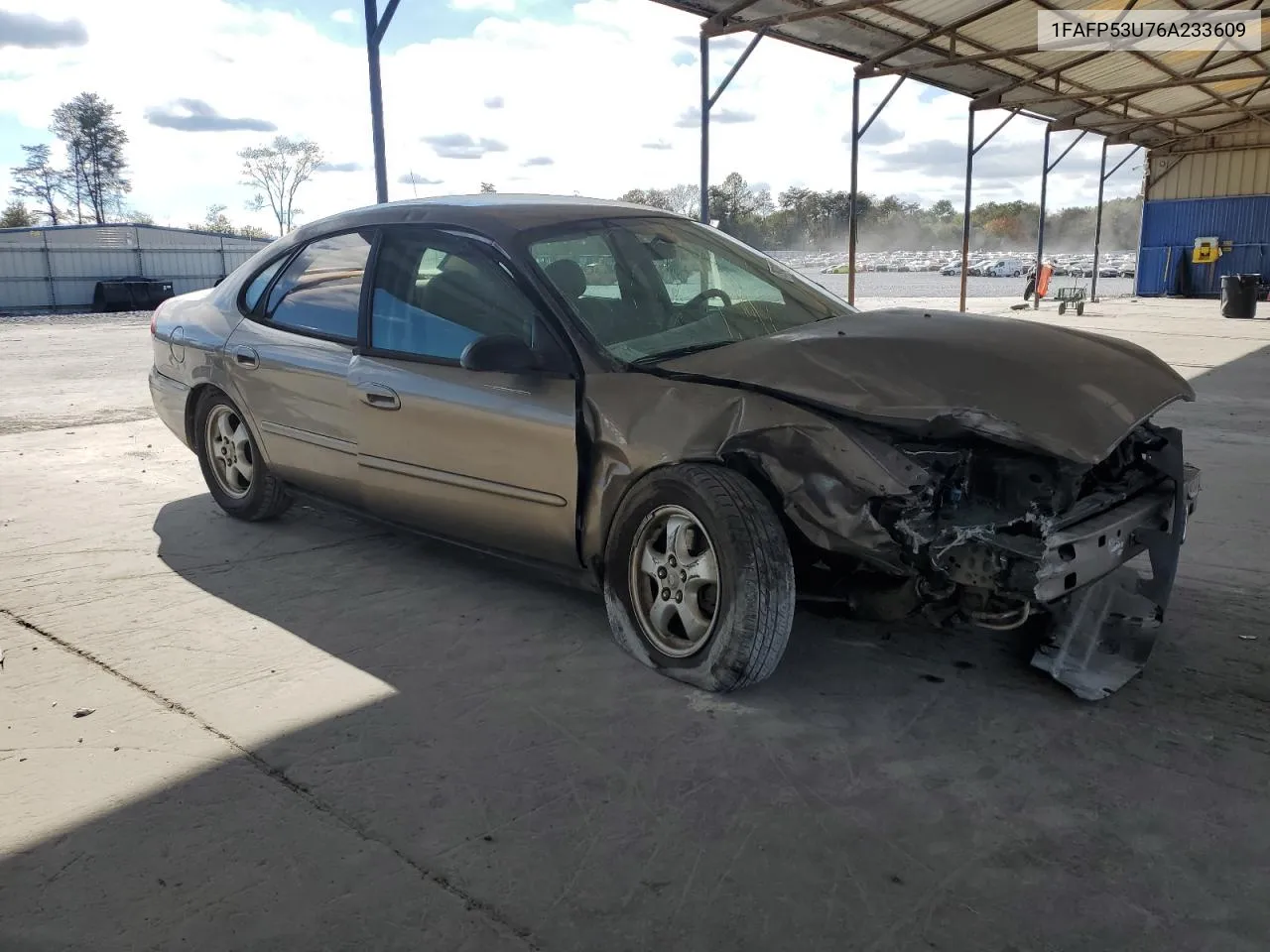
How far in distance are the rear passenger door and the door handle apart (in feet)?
0.44

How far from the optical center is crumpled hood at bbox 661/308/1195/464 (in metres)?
2.71

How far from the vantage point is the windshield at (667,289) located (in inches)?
137

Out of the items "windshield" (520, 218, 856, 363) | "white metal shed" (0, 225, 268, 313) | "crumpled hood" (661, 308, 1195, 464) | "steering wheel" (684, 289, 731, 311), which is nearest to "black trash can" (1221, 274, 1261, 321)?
"windshield" (520, 218, 856, 363)

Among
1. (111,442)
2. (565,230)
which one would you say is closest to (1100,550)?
(565,230)

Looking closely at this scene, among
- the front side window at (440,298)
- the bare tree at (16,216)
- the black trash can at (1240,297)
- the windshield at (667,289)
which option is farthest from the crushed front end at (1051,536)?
the bare tree at (16,216)

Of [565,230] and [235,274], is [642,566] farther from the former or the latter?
[235,274]

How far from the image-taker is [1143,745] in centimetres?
272

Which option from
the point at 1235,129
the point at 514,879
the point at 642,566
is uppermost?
the point at 1235,129

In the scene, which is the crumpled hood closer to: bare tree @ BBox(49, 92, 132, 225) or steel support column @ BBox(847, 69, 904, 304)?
steel support column @ BBox(847, 69, 904, 304)

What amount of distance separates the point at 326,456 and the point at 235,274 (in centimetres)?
144

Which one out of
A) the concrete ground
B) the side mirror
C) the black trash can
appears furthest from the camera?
the black trash can

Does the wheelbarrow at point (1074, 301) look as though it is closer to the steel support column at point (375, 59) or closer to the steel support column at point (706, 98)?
the steel support column at point (706, 98)

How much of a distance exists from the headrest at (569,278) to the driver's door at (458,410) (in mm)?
128

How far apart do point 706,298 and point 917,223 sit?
88791 millimetres
